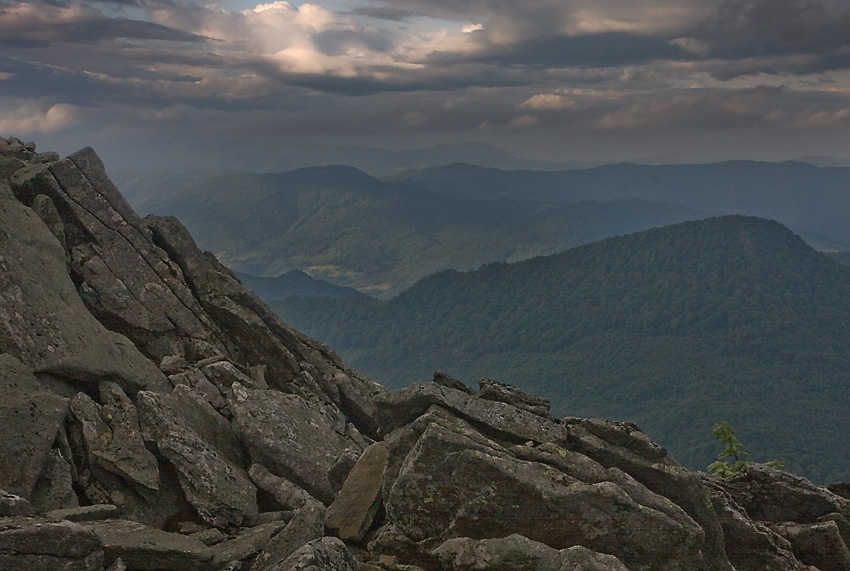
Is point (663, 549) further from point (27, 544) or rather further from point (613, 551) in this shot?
point (27, 544)

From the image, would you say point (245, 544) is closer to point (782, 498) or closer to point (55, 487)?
point (55, 487)

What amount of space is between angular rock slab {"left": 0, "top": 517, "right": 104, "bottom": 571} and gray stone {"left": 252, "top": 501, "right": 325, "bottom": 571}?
509 centimetres

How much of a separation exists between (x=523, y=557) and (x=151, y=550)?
12179mm

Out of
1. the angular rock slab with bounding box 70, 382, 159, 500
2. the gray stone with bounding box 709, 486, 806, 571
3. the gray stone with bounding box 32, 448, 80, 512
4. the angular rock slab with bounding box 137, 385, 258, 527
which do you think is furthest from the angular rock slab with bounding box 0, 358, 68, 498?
the gray stone with bounding box 709, 486, 806, 571

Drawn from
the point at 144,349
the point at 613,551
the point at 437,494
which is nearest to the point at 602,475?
the point at 613,551

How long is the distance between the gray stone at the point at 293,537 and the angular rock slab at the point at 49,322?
14.4m

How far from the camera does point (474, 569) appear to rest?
21.9 meters

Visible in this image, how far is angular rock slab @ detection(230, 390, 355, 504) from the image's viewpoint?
105ft

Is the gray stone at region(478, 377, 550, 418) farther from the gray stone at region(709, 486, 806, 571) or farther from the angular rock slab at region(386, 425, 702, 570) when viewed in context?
the gray stone at region(709, 486, 806, 571)

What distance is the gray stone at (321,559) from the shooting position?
2005 centimetres

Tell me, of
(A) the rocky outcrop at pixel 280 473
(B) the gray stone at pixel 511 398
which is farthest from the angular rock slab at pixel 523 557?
(B) the gray stone at pixel 511 398

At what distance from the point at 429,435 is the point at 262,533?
718 centimetres

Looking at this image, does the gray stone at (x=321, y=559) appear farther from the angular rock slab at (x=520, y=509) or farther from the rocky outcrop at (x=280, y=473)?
the angular rock slab at (x=520, y=509)

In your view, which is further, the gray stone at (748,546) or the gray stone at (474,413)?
the gray stone at (474,413)
